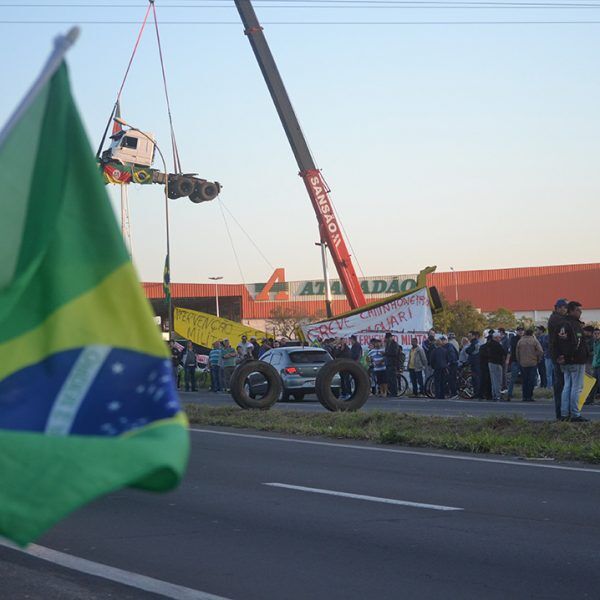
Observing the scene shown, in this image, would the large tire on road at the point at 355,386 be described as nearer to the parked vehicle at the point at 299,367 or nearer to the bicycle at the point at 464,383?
the bicycle at the point at 464,383

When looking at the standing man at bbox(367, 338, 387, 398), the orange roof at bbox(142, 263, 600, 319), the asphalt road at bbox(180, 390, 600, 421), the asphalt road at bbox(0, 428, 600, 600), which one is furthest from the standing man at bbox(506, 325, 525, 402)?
the orange roof at bbox(142, 263, 600, 319)

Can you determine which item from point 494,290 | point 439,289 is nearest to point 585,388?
point 439,289

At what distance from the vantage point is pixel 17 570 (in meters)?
7.64

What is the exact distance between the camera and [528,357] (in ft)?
80.4

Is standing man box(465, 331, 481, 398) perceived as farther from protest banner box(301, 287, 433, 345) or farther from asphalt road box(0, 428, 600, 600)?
asphalt road box(0, 428, 600, 600)

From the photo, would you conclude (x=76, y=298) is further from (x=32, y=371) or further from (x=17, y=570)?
(x=17, y=570)

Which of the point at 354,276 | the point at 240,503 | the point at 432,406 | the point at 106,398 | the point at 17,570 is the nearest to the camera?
the point at 106,398

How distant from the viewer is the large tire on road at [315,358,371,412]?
20906mm

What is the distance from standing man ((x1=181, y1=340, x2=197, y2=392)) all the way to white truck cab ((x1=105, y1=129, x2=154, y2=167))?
683cm

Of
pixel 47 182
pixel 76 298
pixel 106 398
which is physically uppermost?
pixel 47 182

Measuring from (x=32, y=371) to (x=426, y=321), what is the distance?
2896 centimetres

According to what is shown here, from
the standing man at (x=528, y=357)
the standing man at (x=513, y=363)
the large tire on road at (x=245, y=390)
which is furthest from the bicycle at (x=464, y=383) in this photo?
the large tire on road at (x=245, y=390)

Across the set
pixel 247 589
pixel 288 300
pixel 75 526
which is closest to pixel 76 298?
pixel 247 589

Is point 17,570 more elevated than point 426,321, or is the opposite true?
point 426,321
